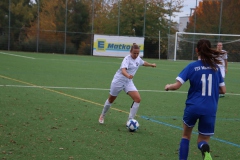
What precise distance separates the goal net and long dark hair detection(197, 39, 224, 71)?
39456mm

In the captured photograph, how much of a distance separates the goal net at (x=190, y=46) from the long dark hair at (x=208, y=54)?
3946 centimetres

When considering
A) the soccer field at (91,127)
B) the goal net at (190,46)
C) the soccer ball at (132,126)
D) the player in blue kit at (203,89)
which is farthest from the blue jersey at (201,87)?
the goal net at (190,46)

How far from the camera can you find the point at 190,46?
157ft

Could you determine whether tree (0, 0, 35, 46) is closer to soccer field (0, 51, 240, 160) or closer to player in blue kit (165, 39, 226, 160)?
soccer field (0, 51, 240, 160)

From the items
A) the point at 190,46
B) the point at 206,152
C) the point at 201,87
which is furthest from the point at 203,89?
the point at 190,46

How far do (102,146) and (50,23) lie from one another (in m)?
46.6

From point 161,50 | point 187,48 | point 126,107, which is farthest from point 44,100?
point 161,50

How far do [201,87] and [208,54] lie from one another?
0.48 meters

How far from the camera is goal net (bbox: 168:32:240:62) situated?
46312 millimetres

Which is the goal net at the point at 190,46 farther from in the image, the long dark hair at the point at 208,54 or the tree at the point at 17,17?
the long dark hair at the point at 208,54

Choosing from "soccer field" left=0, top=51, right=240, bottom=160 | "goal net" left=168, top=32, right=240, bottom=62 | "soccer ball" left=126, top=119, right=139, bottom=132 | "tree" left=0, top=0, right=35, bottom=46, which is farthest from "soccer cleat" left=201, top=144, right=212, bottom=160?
"tree" left=0, top=0, right=35, bottom=46

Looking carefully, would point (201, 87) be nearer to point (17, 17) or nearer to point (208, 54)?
point (208, 54)

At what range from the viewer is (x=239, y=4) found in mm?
55062

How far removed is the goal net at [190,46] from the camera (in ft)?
152
